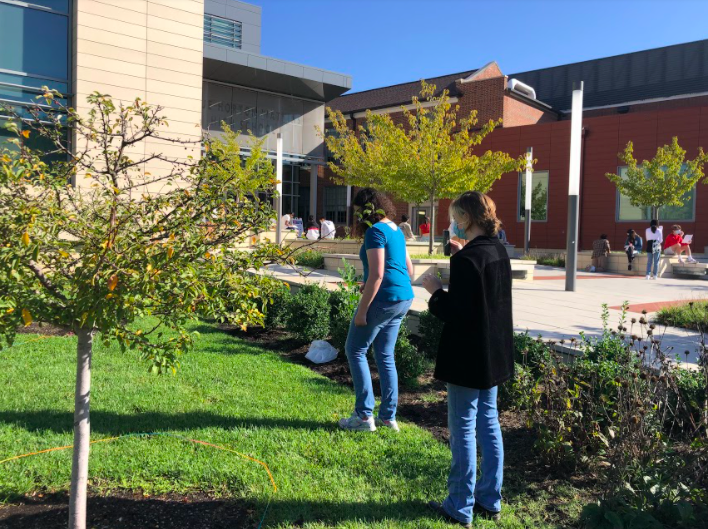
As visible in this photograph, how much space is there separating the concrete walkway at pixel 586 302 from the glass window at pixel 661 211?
873cm

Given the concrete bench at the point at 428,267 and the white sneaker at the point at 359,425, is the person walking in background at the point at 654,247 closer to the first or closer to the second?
the concrete bench at the point at 428,267

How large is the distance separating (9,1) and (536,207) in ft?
76.4

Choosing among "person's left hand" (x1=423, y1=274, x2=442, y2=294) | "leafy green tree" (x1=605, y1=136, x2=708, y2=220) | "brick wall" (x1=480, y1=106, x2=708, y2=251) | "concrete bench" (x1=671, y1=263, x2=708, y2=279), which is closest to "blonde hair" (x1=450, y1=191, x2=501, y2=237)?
"person's left hand" (x1=423, y1=274, x2=442, y2=294)

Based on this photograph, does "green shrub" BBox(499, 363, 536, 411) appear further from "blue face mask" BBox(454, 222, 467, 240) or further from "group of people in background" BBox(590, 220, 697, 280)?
"group of people in background" BBox(590, 220, 697, 280)

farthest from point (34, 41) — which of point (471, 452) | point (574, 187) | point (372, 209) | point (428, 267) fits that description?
point (471, 452)

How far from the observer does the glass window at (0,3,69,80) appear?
14547 mm

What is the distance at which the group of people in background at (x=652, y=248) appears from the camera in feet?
55.0

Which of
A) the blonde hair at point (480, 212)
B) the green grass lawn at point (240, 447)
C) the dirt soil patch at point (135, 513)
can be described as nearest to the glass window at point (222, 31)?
the green grass lawn at point (240, 447)

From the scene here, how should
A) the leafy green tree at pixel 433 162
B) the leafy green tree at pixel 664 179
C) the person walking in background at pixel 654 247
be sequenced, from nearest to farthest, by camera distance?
the leafy green tree at pixel 433 162
the person walking in background at pixel 654 247
the leafy green tree at pixel 664 179

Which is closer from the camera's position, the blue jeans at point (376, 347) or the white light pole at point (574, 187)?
the blue jeans at point (376, 347)

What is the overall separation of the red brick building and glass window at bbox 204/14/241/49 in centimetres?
860

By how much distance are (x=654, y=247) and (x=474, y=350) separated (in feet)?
53.1

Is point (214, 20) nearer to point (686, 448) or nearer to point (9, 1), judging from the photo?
point (9, 1)

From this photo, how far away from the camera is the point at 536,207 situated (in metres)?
28.3
